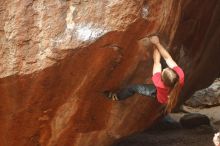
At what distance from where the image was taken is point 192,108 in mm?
14289

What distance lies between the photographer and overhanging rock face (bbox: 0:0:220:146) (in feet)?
19.6

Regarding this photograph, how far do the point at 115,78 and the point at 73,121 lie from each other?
0.90 metres

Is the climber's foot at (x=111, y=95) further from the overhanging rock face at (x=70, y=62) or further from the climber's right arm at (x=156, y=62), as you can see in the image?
the climber's right arm at (x=156, y=62)

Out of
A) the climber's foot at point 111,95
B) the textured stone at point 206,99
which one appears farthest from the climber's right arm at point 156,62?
the textured stone at point 206,99

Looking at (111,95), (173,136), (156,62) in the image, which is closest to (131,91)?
(111,95)

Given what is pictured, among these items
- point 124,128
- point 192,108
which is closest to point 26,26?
point 124,128

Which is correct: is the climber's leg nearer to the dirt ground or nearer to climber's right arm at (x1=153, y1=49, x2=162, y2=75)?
climber's right arm at (x1=153, y1=49, x2=162, y2=75)

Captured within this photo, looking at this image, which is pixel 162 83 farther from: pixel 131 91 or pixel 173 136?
pixel 173 136

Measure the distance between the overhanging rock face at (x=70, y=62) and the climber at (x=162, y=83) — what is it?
0.17 metres

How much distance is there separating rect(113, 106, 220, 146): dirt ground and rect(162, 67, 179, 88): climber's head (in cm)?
386

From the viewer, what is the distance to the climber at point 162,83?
5.88m

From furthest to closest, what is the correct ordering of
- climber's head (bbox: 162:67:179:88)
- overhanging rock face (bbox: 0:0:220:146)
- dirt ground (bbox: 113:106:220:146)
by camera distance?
dirt ground (bbox: 113:106:220:146) < overhanging rock face (bbox: 0:0:220:146) < climber's head (bbox: 162:67:179:88)

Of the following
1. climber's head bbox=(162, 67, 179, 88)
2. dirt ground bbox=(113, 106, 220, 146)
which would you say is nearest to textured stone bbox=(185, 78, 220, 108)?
dirt ground bbox=(113, 106, 220, 146)

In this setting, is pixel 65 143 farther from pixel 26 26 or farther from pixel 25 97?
pixel 26 26
